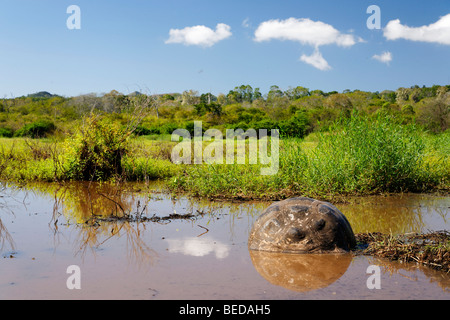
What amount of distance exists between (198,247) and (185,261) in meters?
0.56

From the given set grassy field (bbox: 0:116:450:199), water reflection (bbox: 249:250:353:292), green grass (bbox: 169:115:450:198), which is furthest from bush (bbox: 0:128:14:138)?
water reflection (bbox: 249:250:353:292)

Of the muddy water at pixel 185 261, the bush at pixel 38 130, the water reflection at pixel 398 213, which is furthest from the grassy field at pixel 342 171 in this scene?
the bush at pixel 38 130

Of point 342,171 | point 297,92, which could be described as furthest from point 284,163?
point 297,92

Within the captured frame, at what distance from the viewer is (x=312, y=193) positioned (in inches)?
328

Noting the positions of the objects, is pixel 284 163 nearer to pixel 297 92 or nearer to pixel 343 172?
pixel 343 172

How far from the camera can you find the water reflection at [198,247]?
17.2ft

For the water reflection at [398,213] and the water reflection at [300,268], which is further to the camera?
the water reflection at [398,213]

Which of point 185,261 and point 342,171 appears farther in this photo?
point 342,171

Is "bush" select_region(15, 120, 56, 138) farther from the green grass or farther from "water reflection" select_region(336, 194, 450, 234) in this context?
"water reflection" select_region(336, 194, 450, 234)

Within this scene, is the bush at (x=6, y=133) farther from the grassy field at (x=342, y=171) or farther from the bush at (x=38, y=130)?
the grassy field at (x=342, y=171)

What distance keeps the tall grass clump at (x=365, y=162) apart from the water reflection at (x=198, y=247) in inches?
126

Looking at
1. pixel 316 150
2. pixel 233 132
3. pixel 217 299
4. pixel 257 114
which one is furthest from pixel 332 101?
pixel 217 299

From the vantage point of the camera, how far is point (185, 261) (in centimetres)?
493

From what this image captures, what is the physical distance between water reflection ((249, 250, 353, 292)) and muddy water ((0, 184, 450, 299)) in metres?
0.01
